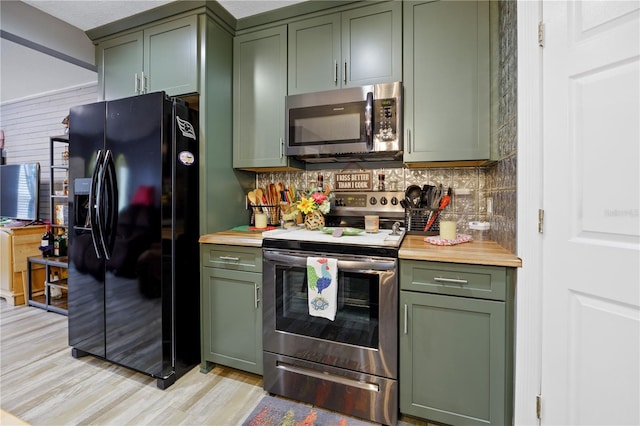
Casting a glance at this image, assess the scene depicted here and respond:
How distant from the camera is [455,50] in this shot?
5.69 feet

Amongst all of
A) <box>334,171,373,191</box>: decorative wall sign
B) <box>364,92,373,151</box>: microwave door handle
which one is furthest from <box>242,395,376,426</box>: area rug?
<box>364,92,373,151</box>: microwave door handle

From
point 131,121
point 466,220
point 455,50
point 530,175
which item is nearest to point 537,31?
point 455,50

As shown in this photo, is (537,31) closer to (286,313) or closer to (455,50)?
(455,50)

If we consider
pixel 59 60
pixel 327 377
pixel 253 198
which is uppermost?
pixel 59 60

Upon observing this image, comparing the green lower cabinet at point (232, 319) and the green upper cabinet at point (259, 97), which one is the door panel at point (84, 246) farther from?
the green upper cabinet at point (259, 97)

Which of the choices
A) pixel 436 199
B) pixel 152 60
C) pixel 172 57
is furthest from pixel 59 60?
pixel 436 199

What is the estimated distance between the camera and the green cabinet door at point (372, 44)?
6.02ft

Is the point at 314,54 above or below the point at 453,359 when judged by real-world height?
above

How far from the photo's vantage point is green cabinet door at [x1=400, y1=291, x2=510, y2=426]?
4.54 ft

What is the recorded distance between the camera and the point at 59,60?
3.04m

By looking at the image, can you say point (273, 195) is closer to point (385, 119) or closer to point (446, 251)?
point (385, 119)

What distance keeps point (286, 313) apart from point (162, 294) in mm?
787

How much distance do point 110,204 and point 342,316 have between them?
165cm

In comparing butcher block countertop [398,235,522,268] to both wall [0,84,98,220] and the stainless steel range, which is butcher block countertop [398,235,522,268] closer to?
the stainless steel range
